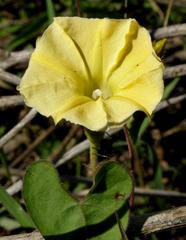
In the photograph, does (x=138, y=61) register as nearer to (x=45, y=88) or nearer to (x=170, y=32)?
(x=45, y=88)

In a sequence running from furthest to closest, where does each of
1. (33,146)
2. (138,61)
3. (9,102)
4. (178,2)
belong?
1. (178,2)
2. (33,146)
3. (9,102)
4. (138,61)

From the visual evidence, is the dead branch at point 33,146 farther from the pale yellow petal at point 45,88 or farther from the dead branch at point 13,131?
the pale yellow petal at point 45,88

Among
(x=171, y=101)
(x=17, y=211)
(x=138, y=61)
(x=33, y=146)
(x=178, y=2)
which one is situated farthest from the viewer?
(x=178, y=2)

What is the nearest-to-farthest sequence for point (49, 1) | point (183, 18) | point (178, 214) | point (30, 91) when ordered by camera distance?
point (30, 91) → point (178, 214) → point (49, 1) → point (183, 18)

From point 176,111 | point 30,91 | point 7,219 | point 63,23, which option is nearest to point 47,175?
point 30,91

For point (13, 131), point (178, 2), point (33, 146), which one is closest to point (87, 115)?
point (13, 131)

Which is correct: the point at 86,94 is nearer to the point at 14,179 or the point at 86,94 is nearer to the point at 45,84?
the point at 45,84

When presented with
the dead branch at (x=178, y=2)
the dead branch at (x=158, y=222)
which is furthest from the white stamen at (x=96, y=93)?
the dead branch at (x=178, y=2)
